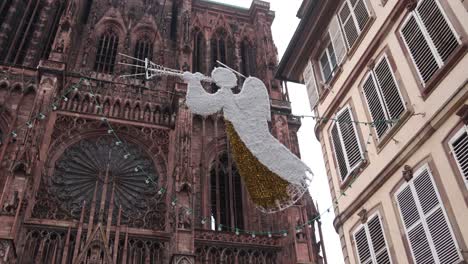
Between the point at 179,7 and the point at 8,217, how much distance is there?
15.3 meters

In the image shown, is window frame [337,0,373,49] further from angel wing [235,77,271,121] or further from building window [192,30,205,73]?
building window [192,30,205,73]

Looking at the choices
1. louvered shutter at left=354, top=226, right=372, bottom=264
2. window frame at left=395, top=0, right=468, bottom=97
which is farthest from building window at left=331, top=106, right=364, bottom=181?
window frame at left=395, top=0, right=468, bottom=97

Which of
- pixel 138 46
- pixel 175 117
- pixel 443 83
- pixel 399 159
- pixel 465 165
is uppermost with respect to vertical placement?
pixel 138 46

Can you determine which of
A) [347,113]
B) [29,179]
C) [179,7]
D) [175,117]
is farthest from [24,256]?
[179,7]

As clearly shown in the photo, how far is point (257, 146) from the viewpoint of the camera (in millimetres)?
7395

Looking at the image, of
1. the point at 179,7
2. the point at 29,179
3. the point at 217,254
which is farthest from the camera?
the point at 179,7

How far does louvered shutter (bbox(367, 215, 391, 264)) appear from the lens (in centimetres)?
742

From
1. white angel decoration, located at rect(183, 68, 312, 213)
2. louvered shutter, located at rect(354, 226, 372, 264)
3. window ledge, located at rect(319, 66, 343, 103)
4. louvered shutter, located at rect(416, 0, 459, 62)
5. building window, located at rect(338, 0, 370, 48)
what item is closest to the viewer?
louvered shutter, located at rect(416, 0, 459, 62)

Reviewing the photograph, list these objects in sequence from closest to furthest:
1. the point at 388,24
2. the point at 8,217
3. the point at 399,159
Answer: the point at 399,159 → the point at 388,24 → the point at 8,217

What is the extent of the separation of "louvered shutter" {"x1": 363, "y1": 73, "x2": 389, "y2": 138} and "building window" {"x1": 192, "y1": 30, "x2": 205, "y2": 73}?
1605 cm

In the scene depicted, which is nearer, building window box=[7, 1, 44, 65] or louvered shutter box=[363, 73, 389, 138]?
louvered shutter box=[363, 73, 389, 138]

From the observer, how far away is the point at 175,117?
19.6 meters

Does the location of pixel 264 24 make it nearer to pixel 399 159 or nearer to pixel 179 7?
pixel 179 7

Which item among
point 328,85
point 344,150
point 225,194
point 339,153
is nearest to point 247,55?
point 225,194
